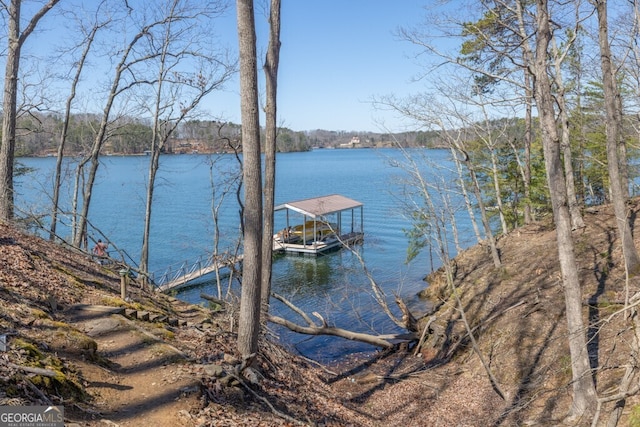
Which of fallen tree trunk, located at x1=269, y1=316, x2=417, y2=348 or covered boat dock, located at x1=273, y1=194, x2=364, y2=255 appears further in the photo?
covered boat dock, located at x1=273, y1=194, x2=364, y2=255

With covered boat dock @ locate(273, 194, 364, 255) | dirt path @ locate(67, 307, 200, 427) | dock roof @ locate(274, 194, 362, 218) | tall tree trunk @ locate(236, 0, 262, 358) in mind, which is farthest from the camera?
covered boat dock @ locate(273, 194, 364, 255)

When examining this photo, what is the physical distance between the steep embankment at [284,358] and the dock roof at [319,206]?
49.7 feet

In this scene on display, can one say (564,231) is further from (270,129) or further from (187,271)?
(187,271)

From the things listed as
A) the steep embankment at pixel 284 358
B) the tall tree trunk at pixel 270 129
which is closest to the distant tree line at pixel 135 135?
the tall tree trunk at pixel 270 129

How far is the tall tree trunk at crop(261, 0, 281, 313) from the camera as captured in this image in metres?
9.50

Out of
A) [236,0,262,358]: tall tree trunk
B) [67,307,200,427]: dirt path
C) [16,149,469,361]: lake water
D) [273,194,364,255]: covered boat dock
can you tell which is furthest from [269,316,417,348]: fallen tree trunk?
[273,194,364,255]: covered boat dock

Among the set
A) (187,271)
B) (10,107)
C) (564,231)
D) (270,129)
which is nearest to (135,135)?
(187,271)

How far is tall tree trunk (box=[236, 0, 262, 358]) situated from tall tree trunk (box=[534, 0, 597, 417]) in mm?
4412

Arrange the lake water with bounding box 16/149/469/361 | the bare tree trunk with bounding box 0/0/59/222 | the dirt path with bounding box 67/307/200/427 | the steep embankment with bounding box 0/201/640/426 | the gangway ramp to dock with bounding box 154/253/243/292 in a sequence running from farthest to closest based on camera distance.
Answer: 1. the gangway ramp to dock with bounding box 154/253/243/292
2. the lake water with bounding box 16/149/469/361
3. the bare tree trunk with bounding box 0/0/59/222
4. the steep embankment with bounding box 0/201/640/426
5. the dirt path with bounding box 67/307/200/427

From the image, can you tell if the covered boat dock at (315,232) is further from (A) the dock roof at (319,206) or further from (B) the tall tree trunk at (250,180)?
(B) the tall tree trunk at (250,180)

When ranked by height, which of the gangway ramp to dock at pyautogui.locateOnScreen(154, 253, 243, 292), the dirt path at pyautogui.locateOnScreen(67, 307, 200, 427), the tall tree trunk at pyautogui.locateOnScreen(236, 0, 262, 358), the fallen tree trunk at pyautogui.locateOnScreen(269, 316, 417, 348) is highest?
the tall tree trunk at pyautogui.locateOnScreen(236, 0, 262, 358)

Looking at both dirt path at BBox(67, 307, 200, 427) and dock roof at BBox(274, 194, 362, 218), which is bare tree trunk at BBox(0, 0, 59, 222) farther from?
dock roof at BBox(274, 194, 362, 218)

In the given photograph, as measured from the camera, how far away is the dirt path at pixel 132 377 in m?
4.89

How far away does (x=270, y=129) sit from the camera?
990 centimetres
